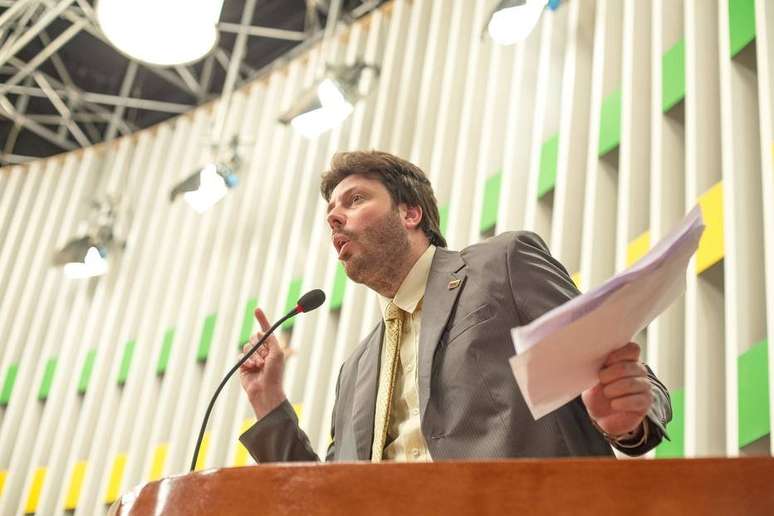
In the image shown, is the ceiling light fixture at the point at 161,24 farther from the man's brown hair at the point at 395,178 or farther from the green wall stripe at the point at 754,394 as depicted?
the green wall stripe at the point at 754,394

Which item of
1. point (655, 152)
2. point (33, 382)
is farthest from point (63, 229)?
point (655, 152)

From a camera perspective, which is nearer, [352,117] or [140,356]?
[352,117]

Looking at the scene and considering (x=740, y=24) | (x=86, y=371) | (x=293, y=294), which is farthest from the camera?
(x=86, y=371)

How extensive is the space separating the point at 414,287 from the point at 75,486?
17.2 ft

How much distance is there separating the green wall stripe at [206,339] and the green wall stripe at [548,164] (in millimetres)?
2870

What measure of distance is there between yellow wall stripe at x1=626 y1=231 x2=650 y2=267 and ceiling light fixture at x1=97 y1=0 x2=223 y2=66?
277 centimetres

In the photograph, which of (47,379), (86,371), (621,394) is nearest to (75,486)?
(86,371)

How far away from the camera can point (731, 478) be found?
1.31 m

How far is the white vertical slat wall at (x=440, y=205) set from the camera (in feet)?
11.6

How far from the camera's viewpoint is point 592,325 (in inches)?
55.3

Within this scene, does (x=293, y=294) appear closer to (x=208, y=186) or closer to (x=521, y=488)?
(x=208, y=186)

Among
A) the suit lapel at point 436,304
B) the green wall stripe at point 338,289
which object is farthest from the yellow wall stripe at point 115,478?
the suit lapel at point 436,304

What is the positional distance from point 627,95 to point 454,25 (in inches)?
75.7

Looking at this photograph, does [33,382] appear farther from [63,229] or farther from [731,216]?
[731,216]
